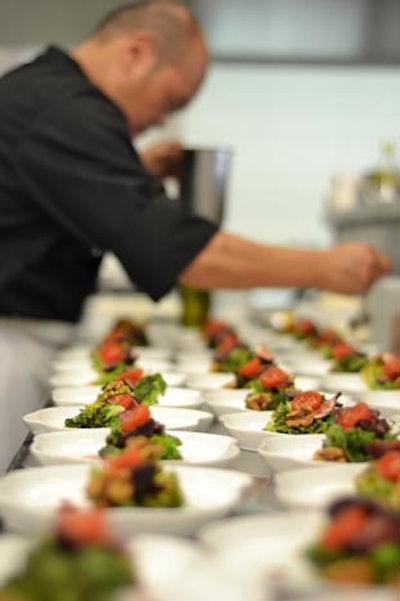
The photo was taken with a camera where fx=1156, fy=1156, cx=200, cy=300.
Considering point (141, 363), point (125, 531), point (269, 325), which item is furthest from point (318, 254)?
point (125, 531)

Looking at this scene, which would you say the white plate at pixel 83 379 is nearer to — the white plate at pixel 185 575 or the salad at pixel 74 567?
the white plate at pixel 185 575

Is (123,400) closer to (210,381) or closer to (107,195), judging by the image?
(210,381)

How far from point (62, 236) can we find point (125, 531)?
2.02m

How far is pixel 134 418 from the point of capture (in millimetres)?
1470


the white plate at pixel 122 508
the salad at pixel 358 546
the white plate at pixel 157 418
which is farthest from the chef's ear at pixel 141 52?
the salad at pixel 358 546

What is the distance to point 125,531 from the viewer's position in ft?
3.49

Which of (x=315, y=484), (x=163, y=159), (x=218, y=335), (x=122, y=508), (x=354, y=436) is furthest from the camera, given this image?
(x=163, y=159)

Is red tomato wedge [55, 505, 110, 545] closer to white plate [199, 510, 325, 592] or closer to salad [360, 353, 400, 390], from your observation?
white plate [199, 510, 325, 592]

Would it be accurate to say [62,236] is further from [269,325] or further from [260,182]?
[260,182]

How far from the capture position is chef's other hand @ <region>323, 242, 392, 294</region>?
2.99m

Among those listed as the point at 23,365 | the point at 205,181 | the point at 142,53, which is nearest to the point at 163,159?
the point at 205,181

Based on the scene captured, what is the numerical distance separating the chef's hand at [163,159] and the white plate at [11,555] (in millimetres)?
3065

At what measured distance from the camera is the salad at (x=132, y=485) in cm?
112

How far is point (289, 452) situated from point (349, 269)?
1536 mm
